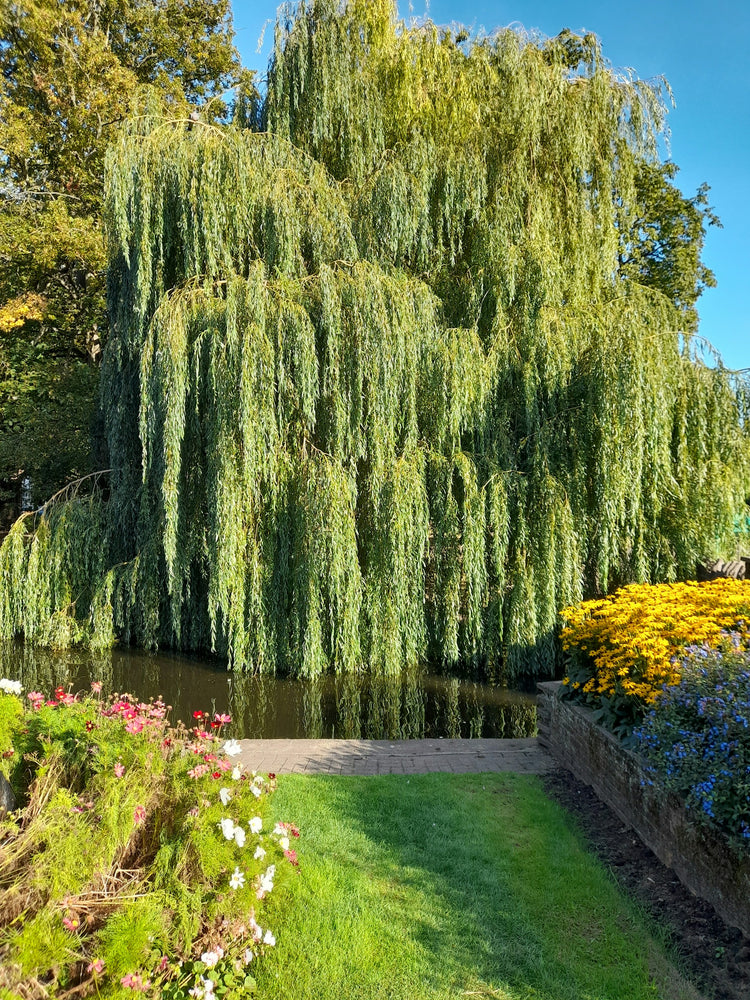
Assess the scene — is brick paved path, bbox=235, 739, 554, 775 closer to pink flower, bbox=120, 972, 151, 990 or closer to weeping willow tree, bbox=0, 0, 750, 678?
weeping willow tree, bbox=0, 0, 750, 678

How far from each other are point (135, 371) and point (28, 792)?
6.94 meters

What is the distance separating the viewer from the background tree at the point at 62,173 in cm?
1330

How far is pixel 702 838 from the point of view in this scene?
3.17m

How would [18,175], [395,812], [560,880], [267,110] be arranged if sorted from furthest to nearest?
[18,175]
[267,110]
[395,812]
[560,880]

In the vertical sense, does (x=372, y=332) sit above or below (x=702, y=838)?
above

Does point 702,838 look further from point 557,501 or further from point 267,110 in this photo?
point 267,110

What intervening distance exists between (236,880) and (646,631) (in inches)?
119

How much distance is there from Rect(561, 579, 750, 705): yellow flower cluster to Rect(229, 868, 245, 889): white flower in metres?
2.52

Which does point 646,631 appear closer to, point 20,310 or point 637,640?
point 637,640

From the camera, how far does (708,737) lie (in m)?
3.26

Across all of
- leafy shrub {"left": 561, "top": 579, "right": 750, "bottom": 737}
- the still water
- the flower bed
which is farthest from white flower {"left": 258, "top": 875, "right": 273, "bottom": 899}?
the still water

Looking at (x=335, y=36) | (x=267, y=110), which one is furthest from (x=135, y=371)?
(x=335, y=36)

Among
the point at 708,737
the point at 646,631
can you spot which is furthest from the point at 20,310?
the point at 708,737

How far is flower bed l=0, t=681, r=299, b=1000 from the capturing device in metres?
2.16
